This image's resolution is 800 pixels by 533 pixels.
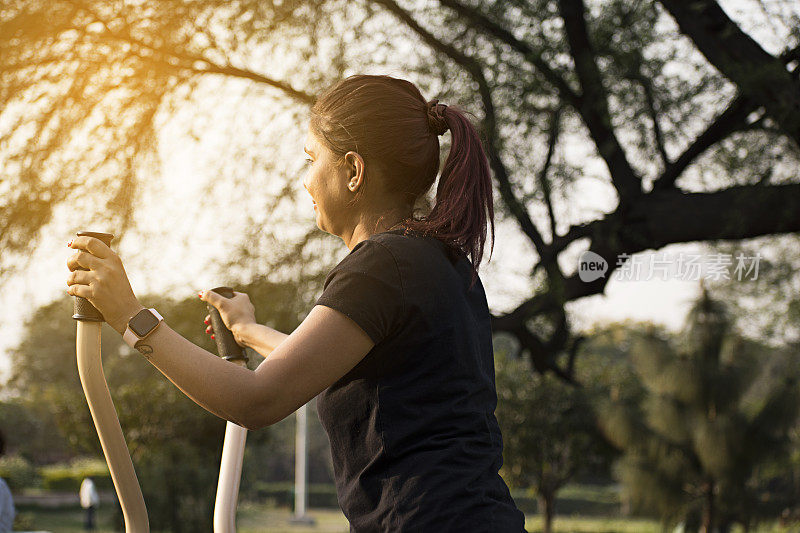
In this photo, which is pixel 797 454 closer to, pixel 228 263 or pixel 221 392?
pixel 228 263

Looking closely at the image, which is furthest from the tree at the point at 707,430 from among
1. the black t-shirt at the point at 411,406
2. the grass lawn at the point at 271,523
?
the black t-shirt at the point at 411,406

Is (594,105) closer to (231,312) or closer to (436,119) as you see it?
(231,312)

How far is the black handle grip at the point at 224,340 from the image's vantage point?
1.77 meters

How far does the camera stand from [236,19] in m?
5.71

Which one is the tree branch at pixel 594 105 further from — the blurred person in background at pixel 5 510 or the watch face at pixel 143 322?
the watch face at pixel 143 322

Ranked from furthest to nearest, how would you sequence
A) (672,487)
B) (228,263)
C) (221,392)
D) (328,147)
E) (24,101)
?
1. (672,487)
2. (228,263)
3. (24,101)
4. (328,147)
5. (221,392)

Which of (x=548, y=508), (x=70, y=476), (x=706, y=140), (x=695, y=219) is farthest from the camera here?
(x=70, y=476)

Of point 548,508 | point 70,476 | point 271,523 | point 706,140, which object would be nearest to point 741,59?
point 706,140

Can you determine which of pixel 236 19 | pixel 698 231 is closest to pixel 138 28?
pixel 236 19

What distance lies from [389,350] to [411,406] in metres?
0.09

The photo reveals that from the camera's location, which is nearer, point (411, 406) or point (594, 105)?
point (411, 406)

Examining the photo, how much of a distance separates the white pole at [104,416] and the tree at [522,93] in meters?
3.96

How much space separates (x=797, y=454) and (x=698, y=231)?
23.8ft

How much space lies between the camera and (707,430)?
10695 mm
